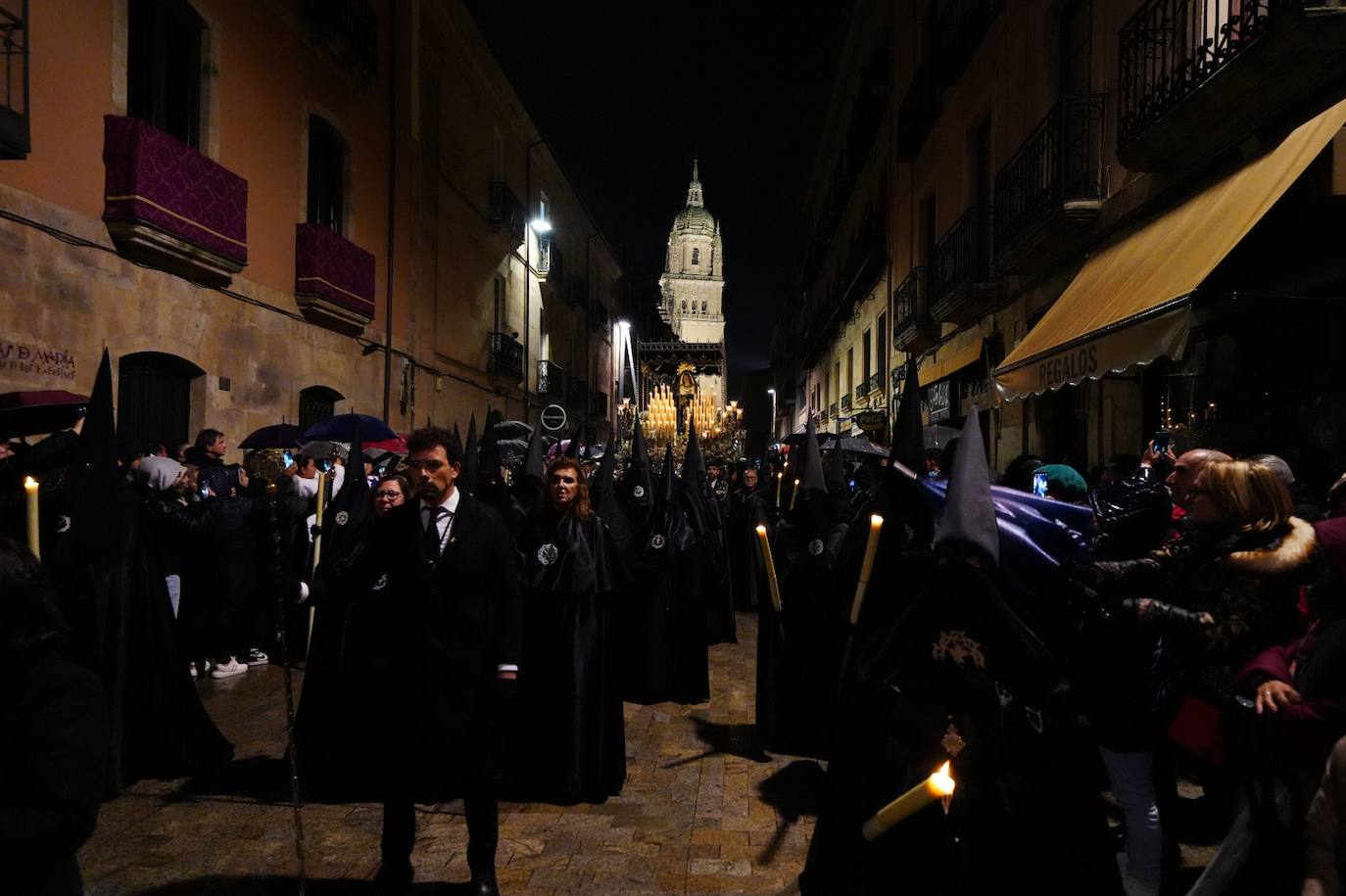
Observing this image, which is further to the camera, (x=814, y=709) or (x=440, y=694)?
(x=814, y=709)

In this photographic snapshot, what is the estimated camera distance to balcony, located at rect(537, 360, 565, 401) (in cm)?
2959

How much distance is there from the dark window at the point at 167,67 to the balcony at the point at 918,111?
39.2 feet

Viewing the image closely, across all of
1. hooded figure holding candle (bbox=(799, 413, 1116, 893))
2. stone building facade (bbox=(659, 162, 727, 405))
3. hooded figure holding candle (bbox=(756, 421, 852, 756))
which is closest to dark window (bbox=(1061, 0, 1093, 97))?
hooded figure holding candle (bbox=(756, 421, 852, 756))

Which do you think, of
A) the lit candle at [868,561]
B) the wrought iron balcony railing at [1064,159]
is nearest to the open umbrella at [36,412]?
the lit candle at [868,561]

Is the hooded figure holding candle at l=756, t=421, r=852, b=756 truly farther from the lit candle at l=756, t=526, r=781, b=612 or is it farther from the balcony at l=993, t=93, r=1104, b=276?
the balcony at l=993, t=93, r=1104, b=276

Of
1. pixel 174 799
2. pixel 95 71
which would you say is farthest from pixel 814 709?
pixel 95 71

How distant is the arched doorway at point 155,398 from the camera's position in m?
10.2

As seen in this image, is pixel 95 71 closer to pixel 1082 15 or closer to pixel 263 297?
pixel 263 297

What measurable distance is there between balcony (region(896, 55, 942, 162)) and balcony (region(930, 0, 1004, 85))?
1.47 ft

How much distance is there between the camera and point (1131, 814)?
3.41 m

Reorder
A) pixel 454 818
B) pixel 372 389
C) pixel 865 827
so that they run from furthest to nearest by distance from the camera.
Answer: pixel 372 389 < pixel 454 818 < pixel 865 827

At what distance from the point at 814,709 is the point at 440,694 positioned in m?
2.70

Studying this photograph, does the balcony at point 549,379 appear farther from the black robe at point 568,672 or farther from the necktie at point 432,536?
the necktie at point 432,536

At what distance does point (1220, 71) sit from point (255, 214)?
1210cm
